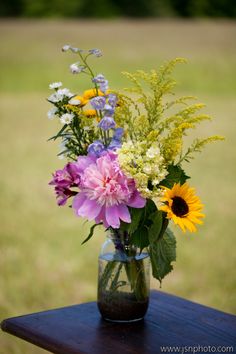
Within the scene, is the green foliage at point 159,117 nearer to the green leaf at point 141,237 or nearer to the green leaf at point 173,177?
the green leaf at point 173,177

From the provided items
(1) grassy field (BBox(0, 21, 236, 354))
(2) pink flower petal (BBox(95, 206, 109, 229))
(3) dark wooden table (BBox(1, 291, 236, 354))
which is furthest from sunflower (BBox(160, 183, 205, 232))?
(1) grassy field (BBox(0, 21, 236, 354))

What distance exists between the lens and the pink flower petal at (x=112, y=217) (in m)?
1.53

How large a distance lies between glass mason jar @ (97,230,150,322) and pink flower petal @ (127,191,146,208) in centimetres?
10

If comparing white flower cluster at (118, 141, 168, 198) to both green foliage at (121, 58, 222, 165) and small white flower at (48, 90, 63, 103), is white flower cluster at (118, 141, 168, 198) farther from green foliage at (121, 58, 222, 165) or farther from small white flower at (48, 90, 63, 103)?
small white flower at (48, 90, 63, 103)

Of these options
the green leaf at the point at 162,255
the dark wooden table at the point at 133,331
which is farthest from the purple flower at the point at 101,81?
the dark wooden table at the point at 133,331

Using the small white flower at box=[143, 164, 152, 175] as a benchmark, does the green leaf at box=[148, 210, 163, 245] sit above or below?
below

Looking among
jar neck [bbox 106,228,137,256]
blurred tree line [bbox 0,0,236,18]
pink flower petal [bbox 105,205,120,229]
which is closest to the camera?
pink flower petal [bbox 105,205,120,229]

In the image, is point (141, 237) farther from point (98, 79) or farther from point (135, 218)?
point (98, 79)

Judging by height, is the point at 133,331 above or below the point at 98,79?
below

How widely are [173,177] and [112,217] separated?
0.53 ft

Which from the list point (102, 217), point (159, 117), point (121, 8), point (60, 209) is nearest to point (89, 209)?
point (102, 217)

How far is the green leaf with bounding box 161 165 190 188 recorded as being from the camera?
1.61 meters

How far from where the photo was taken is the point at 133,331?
1643mm

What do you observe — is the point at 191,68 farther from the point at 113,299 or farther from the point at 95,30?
the point at 113,299
